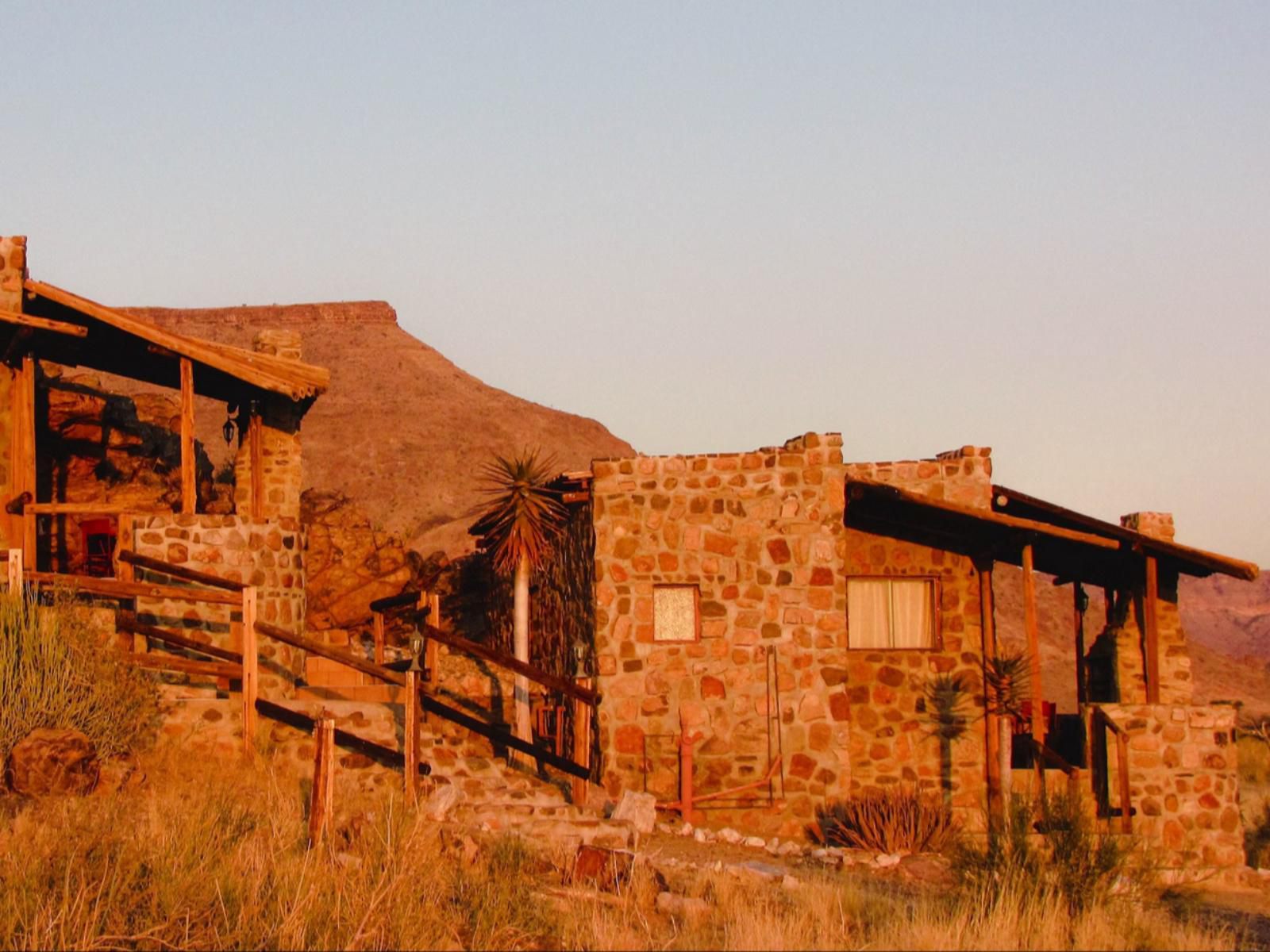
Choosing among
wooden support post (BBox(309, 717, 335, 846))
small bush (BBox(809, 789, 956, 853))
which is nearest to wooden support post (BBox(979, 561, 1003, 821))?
small bush (BBox(809, 789, 956, 853))

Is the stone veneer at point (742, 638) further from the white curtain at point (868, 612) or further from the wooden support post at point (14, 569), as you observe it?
the wooden support post at point (14, 569)

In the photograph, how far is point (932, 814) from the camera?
15773 mm

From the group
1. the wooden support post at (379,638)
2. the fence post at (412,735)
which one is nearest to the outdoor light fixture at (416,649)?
the fence post at (412,735)

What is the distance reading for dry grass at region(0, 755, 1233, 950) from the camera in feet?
29.7

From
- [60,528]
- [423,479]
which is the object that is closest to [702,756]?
[60,528]

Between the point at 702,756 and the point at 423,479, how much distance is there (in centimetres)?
3450

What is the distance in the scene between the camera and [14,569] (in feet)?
48.7

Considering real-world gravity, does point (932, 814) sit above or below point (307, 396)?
below

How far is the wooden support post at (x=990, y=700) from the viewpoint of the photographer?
56.6 ft

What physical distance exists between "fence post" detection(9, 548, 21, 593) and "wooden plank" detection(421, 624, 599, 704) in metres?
4.04

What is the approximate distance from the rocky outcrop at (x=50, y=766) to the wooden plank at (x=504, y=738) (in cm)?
321

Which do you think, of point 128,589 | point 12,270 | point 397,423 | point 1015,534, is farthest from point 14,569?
point 397,423

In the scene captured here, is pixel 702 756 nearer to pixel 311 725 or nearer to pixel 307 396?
pixel 311 725

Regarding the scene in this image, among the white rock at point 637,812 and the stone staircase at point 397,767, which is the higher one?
the stone staircase at point 397,767
